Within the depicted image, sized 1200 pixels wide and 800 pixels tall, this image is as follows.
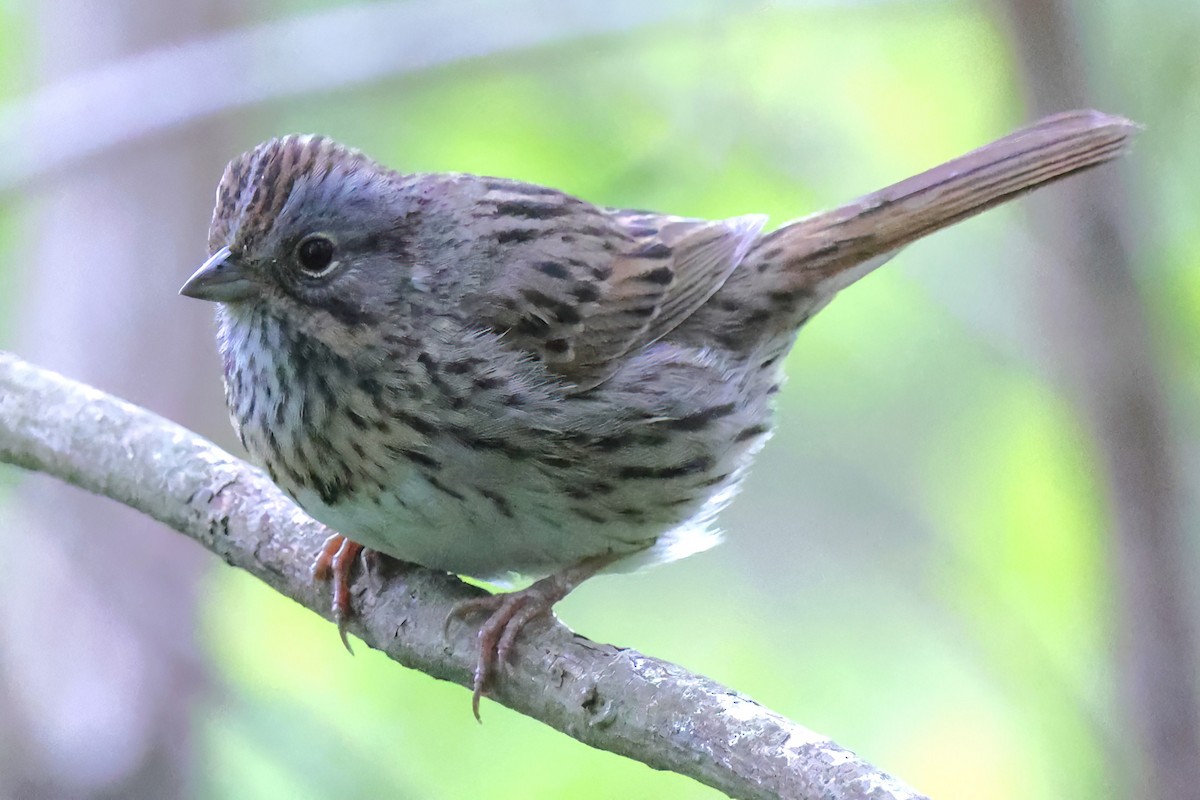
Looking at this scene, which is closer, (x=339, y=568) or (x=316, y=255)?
(x=316, y=255)

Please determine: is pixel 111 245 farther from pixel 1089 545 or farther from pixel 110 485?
pixel 1089 545

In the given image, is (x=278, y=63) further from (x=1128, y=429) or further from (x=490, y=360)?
(x=1128, y=429)

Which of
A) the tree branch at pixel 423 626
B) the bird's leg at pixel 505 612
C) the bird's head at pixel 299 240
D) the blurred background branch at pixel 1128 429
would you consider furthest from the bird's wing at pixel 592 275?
the blurred background branch at pixel 1128 429

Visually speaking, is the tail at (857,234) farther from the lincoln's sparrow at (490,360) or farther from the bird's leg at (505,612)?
the bird's leg at (505,612)

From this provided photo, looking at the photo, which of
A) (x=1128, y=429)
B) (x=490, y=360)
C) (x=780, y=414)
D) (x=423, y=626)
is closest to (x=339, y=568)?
(x=423, y=626)

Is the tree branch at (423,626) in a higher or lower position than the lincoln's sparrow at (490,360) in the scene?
lower

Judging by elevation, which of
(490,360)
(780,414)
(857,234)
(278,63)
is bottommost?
(780,414)

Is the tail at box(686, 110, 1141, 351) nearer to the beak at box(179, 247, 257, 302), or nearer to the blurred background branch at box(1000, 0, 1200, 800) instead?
the blurred background branch at box(1000, 0, 1200, 800)
